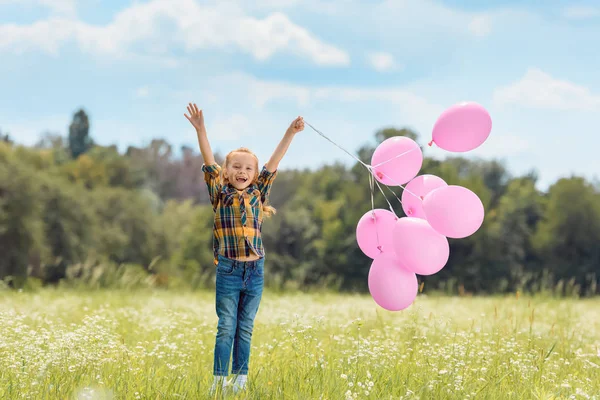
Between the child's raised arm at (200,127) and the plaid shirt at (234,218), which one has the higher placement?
the child's raised arm at (200,127)

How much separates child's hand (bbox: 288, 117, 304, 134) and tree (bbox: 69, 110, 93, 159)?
Answer: 5961 cm

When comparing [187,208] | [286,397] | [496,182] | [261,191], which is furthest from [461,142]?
[187,208]

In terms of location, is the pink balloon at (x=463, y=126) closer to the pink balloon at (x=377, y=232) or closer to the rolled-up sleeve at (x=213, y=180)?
the pink balloon at (x=377, y=232)

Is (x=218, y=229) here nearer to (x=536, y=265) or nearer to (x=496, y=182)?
(x=536, y=265)

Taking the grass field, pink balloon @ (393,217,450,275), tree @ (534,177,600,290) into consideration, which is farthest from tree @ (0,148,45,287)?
tree @ (534,177,600,290)

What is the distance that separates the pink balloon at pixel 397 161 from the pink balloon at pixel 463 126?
1.07ft

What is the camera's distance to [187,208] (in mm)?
38781

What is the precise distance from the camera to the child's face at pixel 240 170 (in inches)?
183

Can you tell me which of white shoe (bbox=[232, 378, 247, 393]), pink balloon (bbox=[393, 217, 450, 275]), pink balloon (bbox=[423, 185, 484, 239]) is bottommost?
white shoe (bbox=[232, 378, 247, 393])

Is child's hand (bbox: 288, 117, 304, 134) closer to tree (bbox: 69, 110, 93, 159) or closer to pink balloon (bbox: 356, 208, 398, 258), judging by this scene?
pink balloon (bbox: 356, 208, 398, 258)

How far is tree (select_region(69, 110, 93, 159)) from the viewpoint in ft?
199

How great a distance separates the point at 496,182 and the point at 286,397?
32.6 m

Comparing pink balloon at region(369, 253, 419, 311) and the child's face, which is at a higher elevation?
the child's face

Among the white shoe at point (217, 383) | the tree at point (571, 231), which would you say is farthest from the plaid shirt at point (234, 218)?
the tree at point (571, 231)
